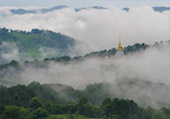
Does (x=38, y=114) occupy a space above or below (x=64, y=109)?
above

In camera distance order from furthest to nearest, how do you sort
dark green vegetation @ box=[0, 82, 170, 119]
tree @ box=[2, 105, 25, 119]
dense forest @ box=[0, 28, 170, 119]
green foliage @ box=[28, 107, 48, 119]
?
dense forest @ box=[0, 28, 170, 119], dark green vegetation @ box=[0, 82, 170, 119], green foliage @ box=[28, 107, 48, 119], tree @ box=[2, 105, 25, 119]

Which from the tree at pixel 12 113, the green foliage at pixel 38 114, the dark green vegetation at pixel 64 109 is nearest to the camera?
the tree at pixel 12 113

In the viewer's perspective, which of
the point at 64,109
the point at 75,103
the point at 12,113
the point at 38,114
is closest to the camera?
the point at 12,113

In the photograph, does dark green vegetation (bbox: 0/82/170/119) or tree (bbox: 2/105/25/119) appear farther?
dark green vegetation (bbox: 0/82/170/119)

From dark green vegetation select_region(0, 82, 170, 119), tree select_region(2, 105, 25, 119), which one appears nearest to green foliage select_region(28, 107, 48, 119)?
dark green vegetation select_region(0, 82, 170, 119)

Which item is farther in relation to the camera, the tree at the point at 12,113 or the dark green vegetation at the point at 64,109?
the dark green vegetation at the point at 64,109

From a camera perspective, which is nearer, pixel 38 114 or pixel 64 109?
pixel 38 114

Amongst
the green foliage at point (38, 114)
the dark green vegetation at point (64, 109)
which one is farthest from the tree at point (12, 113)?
the green foliage at point (38, 114)

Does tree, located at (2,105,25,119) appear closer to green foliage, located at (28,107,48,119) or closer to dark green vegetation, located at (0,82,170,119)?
dark green vegetation, located at (0,82,170,119)

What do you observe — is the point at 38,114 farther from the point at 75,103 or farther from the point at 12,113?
the point at 75,103

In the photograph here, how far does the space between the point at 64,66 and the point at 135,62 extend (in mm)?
20114

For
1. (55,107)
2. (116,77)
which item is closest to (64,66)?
(116,77)

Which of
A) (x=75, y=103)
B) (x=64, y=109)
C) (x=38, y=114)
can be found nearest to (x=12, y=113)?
(x=38, y=114)

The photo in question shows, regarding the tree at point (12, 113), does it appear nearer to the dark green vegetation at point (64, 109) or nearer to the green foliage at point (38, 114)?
the dark green vegetation at point (64, 109)
